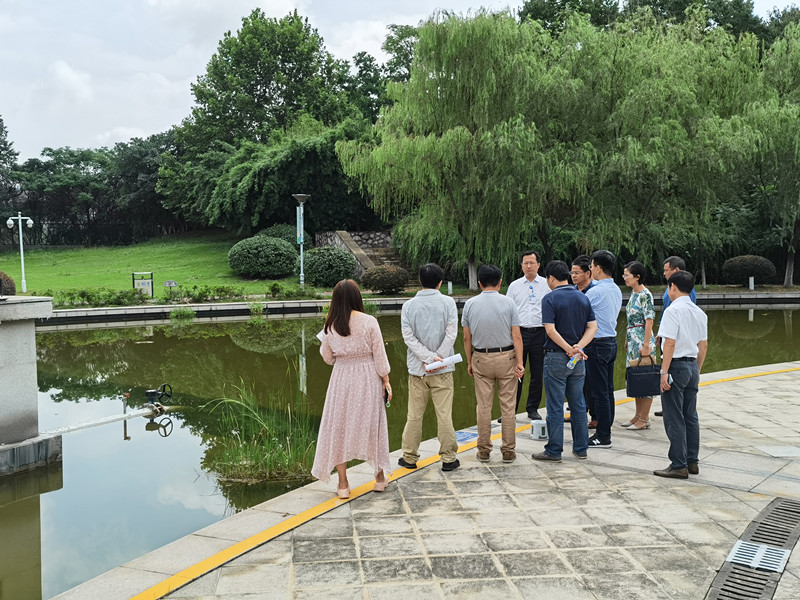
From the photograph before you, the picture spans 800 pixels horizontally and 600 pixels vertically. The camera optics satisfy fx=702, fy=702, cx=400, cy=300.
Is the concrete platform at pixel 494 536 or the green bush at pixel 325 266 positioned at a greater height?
the green bush at pixel 325 266

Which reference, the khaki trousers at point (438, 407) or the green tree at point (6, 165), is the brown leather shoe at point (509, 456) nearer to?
the khaki trousers at point (438, 407)

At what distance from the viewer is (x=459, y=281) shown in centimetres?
2688

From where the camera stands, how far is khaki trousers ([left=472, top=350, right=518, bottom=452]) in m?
5.52

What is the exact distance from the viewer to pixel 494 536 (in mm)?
4137

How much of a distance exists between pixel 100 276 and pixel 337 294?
25.9 m

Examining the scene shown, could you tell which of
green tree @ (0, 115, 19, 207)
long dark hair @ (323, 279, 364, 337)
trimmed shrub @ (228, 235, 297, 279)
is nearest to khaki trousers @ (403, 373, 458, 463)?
long dark hair @ (323, 279, 364, 337)

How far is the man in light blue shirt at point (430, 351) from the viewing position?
17.3 feet

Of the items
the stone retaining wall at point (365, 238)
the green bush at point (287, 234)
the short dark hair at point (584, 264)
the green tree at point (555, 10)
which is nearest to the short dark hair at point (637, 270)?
the short dark hair at point (584, 264)

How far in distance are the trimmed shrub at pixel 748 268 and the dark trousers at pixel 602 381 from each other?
69.9 ft

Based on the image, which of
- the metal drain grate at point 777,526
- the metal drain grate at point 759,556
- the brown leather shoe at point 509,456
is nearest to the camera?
the metal drain grate at point 759,556

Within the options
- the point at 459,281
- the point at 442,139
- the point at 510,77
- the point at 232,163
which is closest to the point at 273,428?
the point at 442,139

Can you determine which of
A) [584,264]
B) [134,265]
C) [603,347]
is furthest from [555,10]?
[603,347]

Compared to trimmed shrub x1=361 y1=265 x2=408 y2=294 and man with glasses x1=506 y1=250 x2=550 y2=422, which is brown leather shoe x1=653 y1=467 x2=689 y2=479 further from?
trimmed shrub x1=361 y1=265 x2=408 y2=294

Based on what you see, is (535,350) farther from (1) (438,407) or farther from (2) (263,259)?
(2) (263,259)
